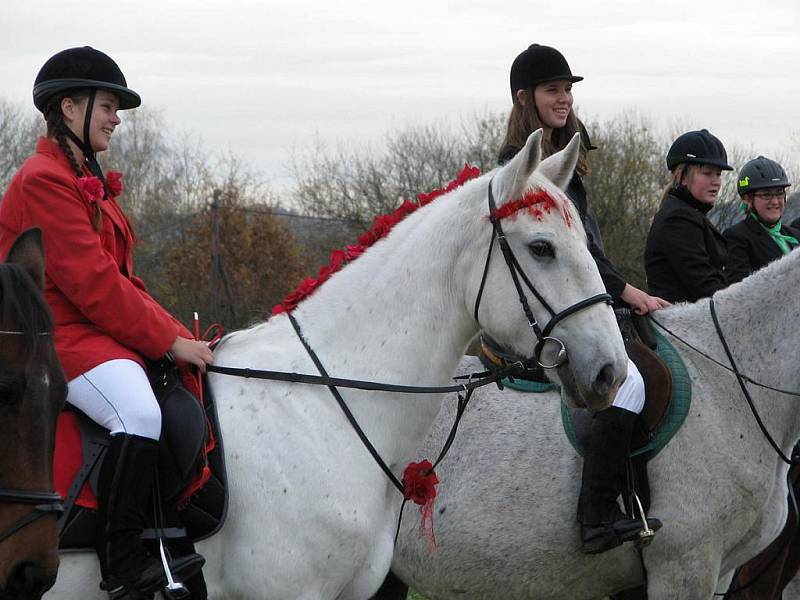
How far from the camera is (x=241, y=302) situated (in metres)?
21.3

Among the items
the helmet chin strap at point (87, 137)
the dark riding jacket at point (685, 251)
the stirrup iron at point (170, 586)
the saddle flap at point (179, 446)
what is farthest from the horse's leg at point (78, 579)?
the dark riding jacket at point (685, 251)

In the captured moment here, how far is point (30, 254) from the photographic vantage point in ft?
11.1

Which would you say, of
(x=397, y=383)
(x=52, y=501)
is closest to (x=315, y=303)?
(x=397, y=383)

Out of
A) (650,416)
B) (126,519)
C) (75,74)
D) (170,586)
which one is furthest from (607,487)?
(75,74)

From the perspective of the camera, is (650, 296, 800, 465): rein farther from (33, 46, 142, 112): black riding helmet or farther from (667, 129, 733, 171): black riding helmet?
(33, 46, 142, 112): black riding helmet

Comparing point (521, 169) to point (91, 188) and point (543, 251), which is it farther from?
point (91, 188)

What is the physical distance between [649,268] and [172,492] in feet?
12.6

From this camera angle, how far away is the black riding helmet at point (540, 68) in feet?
18.1

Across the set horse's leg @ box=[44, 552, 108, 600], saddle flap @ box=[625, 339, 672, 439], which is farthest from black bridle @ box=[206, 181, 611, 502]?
saddle flap @ box=[625, 339, 672, 439]

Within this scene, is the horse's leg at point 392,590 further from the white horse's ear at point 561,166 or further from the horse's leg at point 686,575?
the white horse's ear at point 561,166

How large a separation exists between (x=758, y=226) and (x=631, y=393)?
2486 mm

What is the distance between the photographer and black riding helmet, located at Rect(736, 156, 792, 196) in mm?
7012

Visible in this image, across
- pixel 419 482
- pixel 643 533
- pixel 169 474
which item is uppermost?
pixel 169 474

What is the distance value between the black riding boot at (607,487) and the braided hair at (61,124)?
2833 mm
